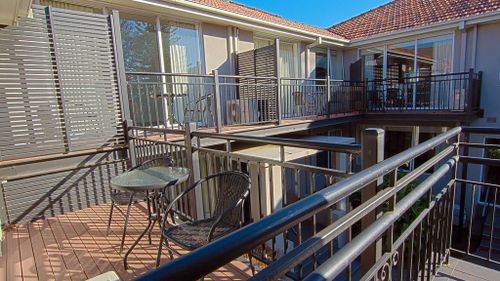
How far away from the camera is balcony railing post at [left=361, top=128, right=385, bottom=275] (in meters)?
1.33

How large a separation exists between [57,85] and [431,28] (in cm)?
958

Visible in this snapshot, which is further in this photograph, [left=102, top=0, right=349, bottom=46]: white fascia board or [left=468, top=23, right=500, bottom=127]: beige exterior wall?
[left=468, top=23, right=500, bottom=127]: beige exterior wall

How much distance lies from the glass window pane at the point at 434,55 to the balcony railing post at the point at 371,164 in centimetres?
934

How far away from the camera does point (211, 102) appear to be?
21.0 ft

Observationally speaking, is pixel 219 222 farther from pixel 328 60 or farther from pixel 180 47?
pixel 328 60

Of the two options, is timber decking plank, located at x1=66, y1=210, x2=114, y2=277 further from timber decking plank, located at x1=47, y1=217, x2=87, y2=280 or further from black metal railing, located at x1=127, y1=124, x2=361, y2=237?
black metal railing, located at x1=127, y1=124, x2=361, y2=237

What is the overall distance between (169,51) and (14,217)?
4.39 meters

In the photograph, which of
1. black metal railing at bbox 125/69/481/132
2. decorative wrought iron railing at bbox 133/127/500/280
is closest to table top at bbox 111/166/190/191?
decorative wrought iron railing at bbox 133/127/500/280

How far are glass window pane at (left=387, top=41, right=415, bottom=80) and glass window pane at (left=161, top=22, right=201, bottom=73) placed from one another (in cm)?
643

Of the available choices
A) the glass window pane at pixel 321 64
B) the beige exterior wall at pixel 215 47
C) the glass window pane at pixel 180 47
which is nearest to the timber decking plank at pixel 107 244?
the glass window pane at pixel 180 47

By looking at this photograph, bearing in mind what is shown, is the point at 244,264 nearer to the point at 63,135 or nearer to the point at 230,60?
the point at 63,135

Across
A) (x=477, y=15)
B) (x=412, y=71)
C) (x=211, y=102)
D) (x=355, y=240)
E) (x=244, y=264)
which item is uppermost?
(x=477, y=15)

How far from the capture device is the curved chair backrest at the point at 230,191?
219cm

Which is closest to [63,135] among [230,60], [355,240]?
[355,240]
